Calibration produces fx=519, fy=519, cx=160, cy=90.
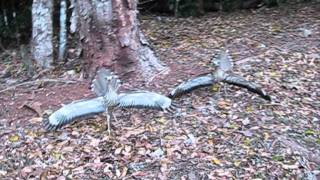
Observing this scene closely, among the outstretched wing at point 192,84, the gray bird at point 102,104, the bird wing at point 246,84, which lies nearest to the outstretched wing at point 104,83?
the gray bird at point 102,104

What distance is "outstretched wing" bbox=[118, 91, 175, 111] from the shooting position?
3.02 m

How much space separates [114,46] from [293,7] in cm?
314

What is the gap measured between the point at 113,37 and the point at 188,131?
2.94 feet

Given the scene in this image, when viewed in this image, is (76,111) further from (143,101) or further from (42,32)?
(42,32)

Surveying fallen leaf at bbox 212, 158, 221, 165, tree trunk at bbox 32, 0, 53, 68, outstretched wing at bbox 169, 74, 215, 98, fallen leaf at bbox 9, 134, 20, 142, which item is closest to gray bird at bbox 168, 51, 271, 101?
outstretched wing at bbox 169, 74, 215, 98

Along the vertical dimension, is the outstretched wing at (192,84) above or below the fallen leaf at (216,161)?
above

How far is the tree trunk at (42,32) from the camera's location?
4289mm

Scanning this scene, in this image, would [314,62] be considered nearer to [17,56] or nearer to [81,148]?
[81,148]

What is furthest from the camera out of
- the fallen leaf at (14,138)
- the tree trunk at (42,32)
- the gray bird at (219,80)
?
the tree trunk at (42,32)

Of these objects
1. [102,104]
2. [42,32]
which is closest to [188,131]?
[102,104]

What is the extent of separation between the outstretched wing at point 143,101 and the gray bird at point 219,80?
310 mm

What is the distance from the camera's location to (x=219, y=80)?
3.44 metres

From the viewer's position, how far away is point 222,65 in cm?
338

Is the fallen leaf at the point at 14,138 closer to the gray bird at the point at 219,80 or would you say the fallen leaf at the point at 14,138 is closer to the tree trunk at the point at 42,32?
the gray bird at the point at 219,80
